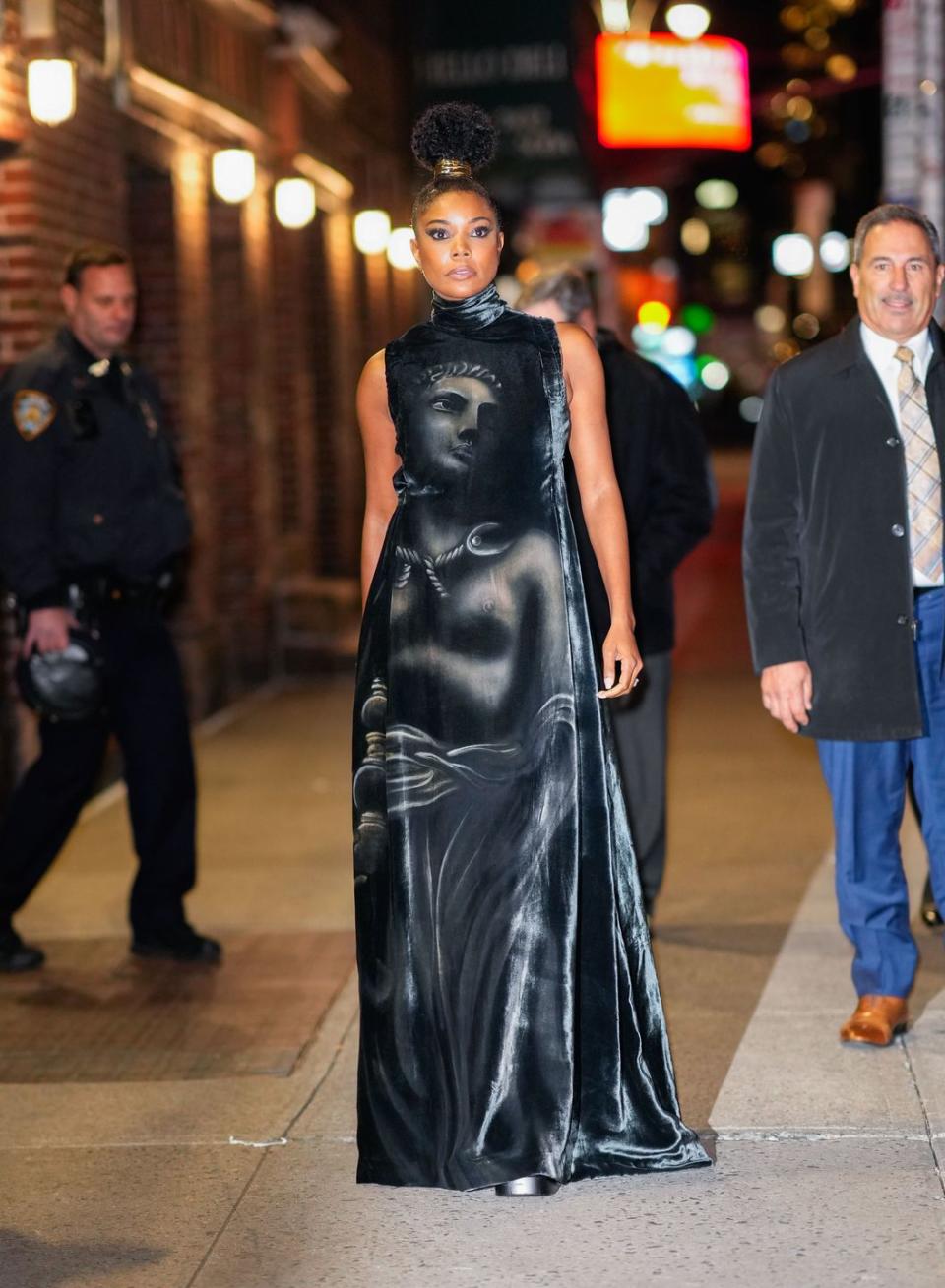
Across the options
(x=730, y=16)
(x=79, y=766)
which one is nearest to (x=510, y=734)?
(x=79, y=766)

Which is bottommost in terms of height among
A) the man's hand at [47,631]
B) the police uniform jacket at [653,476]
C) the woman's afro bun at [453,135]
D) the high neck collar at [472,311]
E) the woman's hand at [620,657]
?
the man's hand at [47,631]

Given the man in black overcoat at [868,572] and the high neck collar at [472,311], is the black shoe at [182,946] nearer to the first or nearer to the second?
the man in black overcoat at [868,572]

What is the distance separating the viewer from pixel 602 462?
172 inches

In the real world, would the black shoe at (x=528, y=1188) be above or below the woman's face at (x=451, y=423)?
below

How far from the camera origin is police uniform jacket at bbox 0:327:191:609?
622 centimetres

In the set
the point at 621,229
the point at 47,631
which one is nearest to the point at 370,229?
the point at 47,631

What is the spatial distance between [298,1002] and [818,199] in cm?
3836

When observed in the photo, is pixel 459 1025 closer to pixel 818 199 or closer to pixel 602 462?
pixel 602 462

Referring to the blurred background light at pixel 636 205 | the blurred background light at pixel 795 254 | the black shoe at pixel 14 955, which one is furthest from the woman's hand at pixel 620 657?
the blurred background light at pixel 795 254

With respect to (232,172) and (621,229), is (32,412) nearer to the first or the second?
(232,172)

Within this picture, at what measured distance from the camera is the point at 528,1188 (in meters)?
4.26

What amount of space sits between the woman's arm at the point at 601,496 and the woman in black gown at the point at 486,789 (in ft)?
0.04

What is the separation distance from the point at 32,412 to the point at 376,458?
2129 millimetres

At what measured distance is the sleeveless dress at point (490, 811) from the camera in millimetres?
4242
